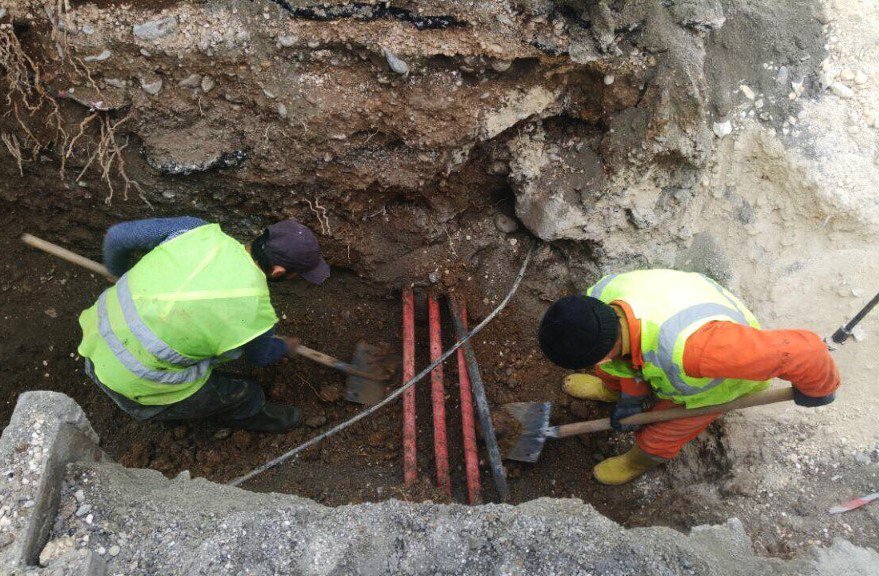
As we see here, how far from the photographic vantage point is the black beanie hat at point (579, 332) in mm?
2166

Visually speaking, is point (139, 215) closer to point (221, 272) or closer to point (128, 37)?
point (128, 37)

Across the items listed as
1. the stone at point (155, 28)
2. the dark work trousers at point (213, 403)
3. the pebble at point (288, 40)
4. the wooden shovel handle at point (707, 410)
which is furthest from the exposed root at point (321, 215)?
the wooden shovel handle at point (707, 410)

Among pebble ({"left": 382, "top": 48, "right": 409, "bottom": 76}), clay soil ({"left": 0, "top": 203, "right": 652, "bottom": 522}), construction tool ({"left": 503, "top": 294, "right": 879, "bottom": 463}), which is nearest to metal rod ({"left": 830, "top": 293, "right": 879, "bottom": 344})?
construction tool ({"left": 503, "top": 294, "right": 879, "bottom": 463})

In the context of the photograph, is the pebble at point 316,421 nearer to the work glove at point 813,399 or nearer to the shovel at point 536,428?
the shovel at point 536,428

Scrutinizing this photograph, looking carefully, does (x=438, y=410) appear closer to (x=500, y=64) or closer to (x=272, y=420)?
(x=272, y=420)

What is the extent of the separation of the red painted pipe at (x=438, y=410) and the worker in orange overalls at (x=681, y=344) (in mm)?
909

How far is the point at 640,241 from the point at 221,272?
7.59ft

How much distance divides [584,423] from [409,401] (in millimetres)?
920

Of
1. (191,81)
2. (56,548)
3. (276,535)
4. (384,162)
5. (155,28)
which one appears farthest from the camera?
(384,162)

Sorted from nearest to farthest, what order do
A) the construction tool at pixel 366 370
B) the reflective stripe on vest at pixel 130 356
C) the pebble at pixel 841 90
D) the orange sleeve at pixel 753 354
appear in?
the orange sleeve at pixel 753 354 → the reflective stripe on vest at pixel 130 356 → the pebble at pixel 841 90 → the construction tool at pixel 366 370

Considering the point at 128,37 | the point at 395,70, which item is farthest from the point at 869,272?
the point at 128,37

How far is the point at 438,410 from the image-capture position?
3186 mm

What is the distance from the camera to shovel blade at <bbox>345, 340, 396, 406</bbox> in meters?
3.59

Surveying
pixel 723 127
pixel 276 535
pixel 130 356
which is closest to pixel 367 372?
pixel 130 356
